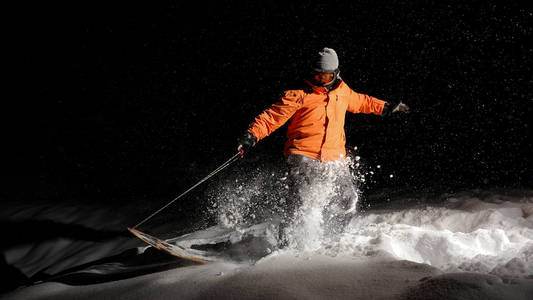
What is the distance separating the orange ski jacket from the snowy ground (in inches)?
32.7

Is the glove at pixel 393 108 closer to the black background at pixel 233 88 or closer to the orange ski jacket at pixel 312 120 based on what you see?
the orange ski jacket at pixel 312 120

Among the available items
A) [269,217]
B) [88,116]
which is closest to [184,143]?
[88,116]

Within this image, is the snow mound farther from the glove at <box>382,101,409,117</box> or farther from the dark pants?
the glove at <box>382,101,409,117</box>

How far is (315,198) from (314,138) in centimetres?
57

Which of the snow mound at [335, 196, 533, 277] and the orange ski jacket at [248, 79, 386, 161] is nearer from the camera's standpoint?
the snow mound at [335, 196, 533, 277]

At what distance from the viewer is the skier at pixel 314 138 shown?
320 centimetres

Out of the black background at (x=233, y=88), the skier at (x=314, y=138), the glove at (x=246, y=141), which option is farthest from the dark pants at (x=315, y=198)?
the black background at (x=233, y=88)

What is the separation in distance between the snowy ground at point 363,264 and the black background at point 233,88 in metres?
1.45

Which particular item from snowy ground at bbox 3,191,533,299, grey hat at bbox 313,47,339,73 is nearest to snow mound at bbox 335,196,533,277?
snowy ground at bbox 3,191,533,299

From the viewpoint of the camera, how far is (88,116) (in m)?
9.40

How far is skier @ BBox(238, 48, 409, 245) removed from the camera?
3.20 m

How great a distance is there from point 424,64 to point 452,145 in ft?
4.39

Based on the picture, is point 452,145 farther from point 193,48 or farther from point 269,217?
point 193,48

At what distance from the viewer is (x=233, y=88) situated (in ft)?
24.6
